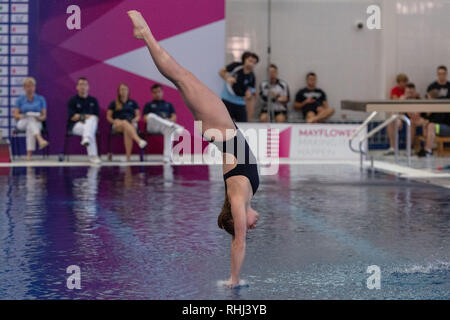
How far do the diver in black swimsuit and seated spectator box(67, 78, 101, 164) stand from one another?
31.9 ft

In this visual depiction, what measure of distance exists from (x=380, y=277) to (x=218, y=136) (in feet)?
4.77

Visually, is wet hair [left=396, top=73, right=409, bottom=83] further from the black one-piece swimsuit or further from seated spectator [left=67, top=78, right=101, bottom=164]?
the black one-piece swimsuit

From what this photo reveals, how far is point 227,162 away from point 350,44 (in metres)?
14.7

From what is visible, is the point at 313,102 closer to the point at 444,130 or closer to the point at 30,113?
the point at 444,130

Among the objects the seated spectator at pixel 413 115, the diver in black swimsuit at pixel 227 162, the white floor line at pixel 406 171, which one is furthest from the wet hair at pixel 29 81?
the diver in black swimsuit at pixel 227 162

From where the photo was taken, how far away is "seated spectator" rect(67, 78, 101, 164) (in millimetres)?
15945

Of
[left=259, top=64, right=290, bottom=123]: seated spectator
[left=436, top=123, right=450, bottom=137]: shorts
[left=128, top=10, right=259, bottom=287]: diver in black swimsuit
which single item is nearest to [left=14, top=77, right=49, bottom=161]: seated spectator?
[left=259, top=64, right=290, bottom=123]: seated spectator

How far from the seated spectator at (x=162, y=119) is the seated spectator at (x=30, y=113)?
196 cm

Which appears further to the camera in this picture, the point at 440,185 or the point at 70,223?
the point at 440,185

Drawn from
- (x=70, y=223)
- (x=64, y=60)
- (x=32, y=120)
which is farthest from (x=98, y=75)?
(x=70, y=223)

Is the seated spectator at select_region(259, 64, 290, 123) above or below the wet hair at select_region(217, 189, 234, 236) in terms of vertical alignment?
above

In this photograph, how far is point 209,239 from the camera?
24.9 feet

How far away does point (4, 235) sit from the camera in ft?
25.1
